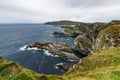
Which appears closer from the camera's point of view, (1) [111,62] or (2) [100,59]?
(1) [111,62]

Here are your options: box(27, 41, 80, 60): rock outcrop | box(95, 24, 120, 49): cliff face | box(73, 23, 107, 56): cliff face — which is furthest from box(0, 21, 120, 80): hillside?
box(73, 23, 107, 56): cliff face

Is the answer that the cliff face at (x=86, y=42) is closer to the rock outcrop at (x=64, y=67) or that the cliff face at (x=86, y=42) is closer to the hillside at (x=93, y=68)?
the hillside at (x=93, y=68)

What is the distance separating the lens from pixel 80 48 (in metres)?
142

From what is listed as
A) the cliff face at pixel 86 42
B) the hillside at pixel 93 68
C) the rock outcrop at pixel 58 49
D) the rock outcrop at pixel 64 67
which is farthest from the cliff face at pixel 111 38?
the cliff face at pixel 86 42

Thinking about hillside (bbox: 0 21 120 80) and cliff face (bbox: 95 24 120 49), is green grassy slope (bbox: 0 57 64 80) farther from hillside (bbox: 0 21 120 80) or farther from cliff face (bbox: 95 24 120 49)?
cliff face (bbox: 95 24 120 49)

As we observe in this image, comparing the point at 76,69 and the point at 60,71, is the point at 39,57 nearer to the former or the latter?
the point at 60,71

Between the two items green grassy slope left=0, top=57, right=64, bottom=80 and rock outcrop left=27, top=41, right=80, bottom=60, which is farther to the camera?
rock outcrop left=27, top=41, right=80, bottom=60

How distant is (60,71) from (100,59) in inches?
1657

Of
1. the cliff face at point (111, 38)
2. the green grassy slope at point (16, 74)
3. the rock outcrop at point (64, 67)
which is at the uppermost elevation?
the green grassy slope at point (16, 74)

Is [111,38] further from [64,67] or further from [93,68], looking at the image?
[93,68]

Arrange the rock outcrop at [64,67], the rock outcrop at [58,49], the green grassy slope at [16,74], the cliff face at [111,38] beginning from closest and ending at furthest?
1. the green grassy slope at [16,74]
2. the cliff face at [111,38]
3. the rock outcrop at [64,67]
4. the rock outcrop at [58,49]

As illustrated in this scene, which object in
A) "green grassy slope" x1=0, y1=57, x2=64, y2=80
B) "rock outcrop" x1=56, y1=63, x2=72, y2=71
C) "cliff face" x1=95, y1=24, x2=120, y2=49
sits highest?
"green grassy slope" x1=0, y1=57, x2=64, y2=80

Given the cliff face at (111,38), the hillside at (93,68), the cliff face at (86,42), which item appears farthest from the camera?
the cliff face at (86,42)

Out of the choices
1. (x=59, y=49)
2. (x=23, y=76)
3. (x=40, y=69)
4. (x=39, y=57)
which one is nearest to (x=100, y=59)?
(x=23, y=76)
